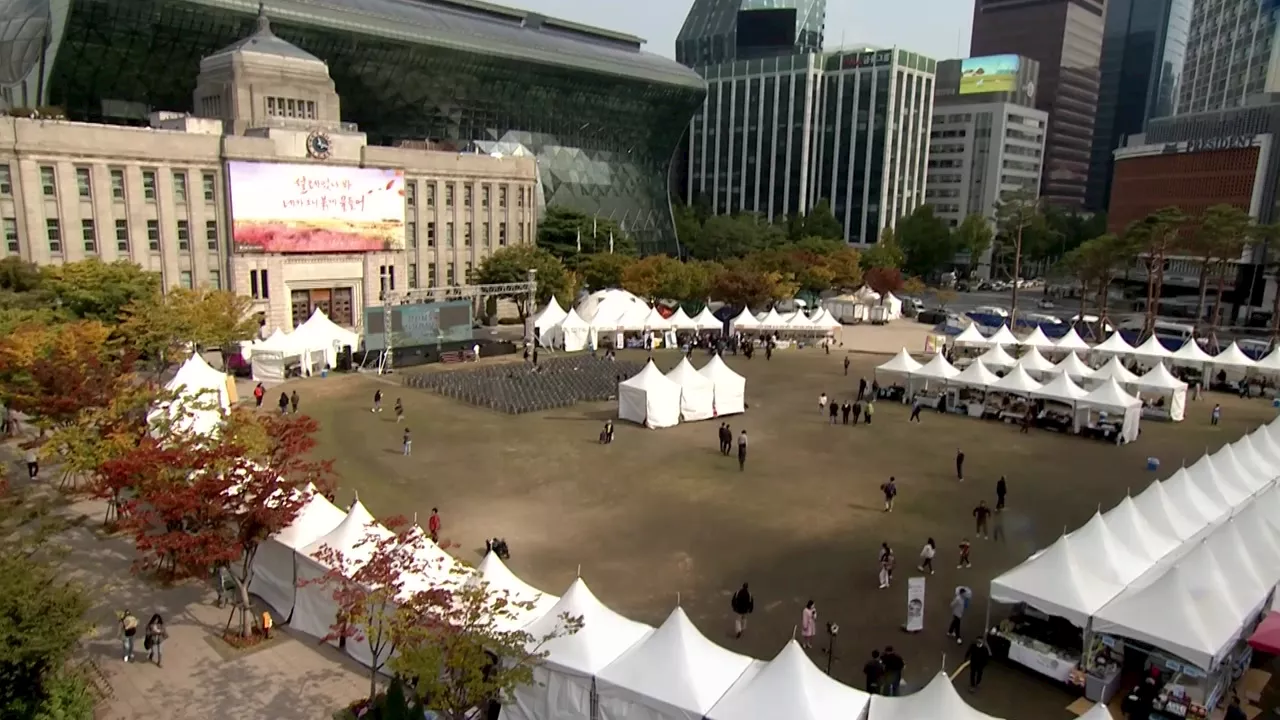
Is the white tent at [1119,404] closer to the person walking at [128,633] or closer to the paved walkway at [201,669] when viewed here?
the paved walkway at [201,669]

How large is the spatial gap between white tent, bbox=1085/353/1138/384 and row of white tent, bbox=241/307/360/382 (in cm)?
3553

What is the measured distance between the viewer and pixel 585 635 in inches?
525

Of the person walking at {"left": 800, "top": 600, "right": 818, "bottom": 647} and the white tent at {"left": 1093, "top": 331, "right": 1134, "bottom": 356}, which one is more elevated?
the white tent at {"left": 1093, "top": 331, "right": 1134, "bottom": 356}

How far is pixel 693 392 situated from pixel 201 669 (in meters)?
20.8

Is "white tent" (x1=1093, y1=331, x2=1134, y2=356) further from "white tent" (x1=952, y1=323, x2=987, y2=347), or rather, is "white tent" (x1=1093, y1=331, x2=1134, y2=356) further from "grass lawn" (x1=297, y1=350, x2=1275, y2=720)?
"grass lawn" (x1=297, y1=350, x2=1275, y2=720)

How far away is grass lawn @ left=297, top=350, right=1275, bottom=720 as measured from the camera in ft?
57.0

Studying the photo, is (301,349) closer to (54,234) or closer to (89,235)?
(89,235)

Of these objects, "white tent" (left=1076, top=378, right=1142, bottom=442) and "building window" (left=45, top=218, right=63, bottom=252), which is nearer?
"white tent" (left=1076, top=378, right=1142, bottom=442)

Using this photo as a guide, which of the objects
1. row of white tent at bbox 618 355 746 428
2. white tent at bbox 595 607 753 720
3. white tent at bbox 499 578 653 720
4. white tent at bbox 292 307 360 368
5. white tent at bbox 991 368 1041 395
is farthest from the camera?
white tent at bbox 292 307 360 368

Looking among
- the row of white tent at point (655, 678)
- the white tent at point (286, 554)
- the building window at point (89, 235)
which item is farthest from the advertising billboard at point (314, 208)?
the row of white tent at point (655, 678)

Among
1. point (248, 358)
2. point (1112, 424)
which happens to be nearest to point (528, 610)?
point (1112, 424)

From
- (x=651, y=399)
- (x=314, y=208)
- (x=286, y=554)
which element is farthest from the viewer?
(x=314, y=208)

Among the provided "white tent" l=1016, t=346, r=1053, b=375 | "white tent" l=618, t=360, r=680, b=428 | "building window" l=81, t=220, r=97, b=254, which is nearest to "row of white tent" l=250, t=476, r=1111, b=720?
"white tent" l=618, t=360, r=680, b=428

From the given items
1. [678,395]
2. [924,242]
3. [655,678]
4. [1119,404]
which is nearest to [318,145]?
[678,395]
